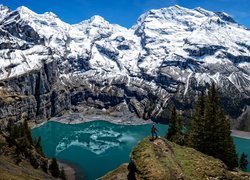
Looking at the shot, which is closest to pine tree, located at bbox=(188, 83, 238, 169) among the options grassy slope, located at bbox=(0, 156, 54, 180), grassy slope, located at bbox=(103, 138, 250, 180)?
grassy slope, located at bbox=(103, 138, 250, 180)

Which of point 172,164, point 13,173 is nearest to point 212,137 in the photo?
point 172,164

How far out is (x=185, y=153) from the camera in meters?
39.2

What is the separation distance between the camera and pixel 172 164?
3569cm

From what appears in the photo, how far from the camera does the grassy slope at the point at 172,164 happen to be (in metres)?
34.6

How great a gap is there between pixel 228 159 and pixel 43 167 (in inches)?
3026

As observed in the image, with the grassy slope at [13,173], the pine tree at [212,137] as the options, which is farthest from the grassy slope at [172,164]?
the pine tree at [212,137]

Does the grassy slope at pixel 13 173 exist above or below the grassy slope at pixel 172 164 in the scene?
below

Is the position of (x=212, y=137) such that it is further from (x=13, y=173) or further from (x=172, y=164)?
(x=13, y=173)

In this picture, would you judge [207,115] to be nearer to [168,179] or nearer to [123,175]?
[123,175]

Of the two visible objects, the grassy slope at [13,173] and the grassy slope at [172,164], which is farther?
the grassy slope at [13,173]

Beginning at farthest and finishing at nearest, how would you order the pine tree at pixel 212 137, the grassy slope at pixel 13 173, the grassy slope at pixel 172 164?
the pine tree at pixel 212 137
the grassy slope at pixel 13 173
the grassy slope at pixel 172 164

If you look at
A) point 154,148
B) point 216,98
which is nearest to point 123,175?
point 154,148

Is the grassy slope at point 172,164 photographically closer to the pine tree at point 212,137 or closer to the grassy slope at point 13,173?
the grassy slope at point 13,173

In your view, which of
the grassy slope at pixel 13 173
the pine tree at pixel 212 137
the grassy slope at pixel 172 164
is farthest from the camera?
the pine tree at pixel 212 137
